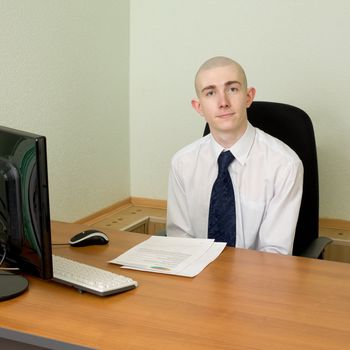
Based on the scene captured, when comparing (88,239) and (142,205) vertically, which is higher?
(88,239)

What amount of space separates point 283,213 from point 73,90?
1.12m

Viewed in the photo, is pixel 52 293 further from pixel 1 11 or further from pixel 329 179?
pixel 329 179

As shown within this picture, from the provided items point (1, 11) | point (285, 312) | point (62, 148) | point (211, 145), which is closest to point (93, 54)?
point (62, 148)

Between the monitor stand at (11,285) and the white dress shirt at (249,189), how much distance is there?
0.77 metres

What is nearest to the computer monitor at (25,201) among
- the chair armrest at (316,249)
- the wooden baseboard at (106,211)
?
the chair armrest at (316,249)

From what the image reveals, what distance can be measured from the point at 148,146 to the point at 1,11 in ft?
3.94

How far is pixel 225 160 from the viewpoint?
1.96m

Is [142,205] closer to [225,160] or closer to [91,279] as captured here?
[225,160]

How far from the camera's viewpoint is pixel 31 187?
122 cm

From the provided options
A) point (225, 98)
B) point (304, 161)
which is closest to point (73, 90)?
point (225, 98)

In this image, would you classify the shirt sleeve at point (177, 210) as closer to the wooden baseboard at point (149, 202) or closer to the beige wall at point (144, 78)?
the beige wall at point (144, 78)

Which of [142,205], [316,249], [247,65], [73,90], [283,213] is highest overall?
Result: [247,65]

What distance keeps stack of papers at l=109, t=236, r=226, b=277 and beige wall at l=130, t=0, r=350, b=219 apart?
122 cm

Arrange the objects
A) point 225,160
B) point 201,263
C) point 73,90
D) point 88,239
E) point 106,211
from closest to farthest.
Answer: point 201,263, point 88,239, point 225,160, point 73,90, point 106,211
